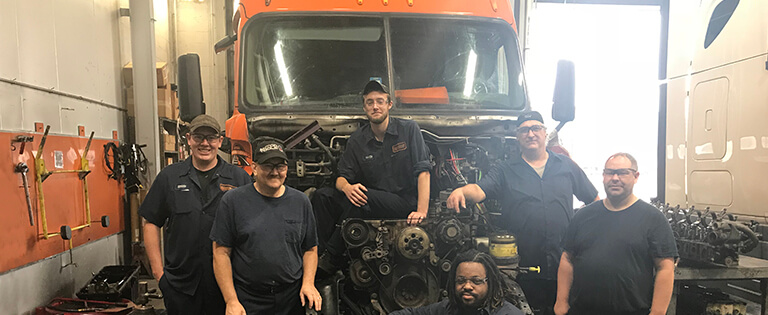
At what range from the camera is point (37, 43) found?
5.24 metres

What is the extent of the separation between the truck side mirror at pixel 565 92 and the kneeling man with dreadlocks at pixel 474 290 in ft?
7.12

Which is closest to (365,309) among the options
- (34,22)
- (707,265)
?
(707,265)

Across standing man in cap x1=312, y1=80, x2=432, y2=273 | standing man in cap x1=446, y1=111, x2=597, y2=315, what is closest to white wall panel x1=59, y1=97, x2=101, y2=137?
standing man in cap x1=312, y1=80, x2=432, y2=273

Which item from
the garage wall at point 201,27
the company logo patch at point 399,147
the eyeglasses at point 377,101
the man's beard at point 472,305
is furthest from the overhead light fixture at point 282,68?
the garage wall at point 201,27

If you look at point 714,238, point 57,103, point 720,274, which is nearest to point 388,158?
point 714,238

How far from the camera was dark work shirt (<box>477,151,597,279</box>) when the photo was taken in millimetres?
3525

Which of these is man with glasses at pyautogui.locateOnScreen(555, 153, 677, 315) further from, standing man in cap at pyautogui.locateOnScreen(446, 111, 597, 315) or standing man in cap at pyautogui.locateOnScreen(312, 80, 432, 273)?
standing man in cap at pyautogui.locateOnScreen(312, 80, 432, 273)

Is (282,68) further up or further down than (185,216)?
further up

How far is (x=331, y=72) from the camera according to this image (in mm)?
4426

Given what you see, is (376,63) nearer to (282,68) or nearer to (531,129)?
(282,68)

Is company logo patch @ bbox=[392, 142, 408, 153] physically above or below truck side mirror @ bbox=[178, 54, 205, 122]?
below

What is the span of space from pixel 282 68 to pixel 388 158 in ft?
4.60

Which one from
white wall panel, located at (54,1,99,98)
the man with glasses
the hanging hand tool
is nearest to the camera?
the man with glasses

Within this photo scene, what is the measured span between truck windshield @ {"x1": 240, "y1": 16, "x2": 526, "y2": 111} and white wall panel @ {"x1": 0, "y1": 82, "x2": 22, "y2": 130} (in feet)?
7.13
